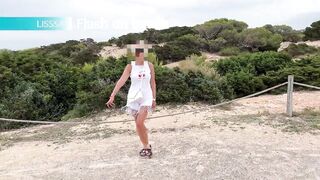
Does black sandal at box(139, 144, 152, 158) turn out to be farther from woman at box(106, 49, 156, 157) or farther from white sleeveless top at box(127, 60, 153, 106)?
white sleeveless top at box(127, 60, 153, 106)

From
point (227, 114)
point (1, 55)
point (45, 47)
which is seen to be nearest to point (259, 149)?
point (227, 114)

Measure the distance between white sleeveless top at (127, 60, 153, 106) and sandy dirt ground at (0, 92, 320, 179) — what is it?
2.71 ft

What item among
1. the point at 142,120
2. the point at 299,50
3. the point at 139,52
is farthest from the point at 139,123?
the point at 299,50

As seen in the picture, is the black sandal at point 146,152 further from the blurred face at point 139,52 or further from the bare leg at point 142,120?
the blurred face at point 139,52

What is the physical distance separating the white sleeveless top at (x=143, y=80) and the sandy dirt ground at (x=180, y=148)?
2.71ft

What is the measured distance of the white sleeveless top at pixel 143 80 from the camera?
6219 mm

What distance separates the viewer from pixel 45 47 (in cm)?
3170

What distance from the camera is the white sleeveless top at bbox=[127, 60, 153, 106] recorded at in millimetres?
6219

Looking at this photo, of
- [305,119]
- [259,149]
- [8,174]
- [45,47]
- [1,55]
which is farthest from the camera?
[45,47]

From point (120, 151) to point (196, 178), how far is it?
5.00ft

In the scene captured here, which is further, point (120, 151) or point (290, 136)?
point (290, 136)

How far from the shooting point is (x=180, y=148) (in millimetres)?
7059

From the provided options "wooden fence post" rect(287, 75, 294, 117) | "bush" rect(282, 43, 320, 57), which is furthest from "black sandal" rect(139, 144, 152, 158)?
"bush" rect(282, 43, 320, 57)

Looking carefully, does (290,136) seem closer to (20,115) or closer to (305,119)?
(305,119)
